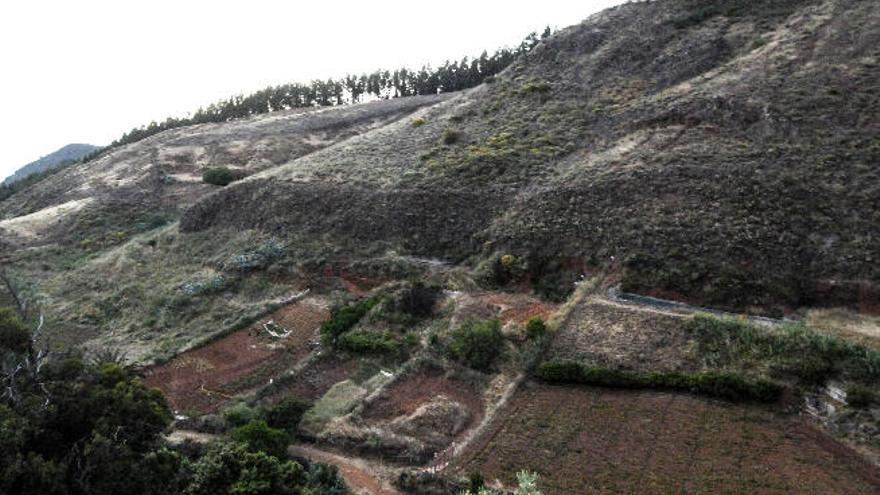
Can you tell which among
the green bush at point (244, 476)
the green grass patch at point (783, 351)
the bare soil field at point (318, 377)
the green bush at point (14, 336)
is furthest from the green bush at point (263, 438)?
the green grass patch at point (783, 351)

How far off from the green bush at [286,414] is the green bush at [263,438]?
4.10 feet

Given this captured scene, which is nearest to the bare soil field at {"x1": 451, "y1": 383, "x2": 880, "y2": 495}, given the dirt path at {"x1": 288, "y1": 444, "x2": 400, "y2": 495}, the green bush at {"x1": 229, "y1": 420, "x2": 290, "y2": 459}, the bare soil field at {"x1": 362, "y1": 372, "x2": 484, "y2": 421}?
the bare soil field at {"x1": 362, "y1": 372, "x2": 484, "y2": 421}

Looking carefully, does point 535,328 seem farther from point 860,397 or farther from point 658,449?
point 860,397

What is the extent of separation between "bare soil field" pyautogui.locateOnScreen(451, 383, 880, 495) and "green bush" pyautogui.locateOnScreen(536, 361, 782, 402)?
0.33 m

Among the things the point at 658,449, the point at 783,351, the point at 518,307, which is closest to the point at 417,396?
the point at 518,307

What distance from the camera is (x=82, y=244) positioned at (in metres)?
46.4

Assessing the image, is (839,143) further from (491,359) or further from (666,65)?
(491,359)

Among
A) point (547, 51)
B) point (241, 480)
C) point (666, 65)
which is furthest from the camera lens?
point (547, 51)

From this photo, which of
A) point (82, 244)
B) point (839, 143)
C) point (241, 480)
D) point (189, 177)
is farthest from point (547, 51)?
point (241, 480)

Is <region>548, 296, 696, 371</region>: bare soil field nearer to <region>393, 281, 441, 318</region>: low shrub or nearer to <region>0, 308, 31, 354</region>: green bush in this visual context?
<region>393, 281, 441, 318</region>: low shrub

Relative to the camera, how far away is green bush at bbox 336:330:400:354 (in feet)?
81.1

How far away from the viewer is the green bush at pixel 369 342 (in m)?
24.7

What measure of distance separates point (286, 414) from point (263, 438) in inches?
70.8

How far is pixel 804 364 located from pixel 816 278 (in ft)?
21.5
